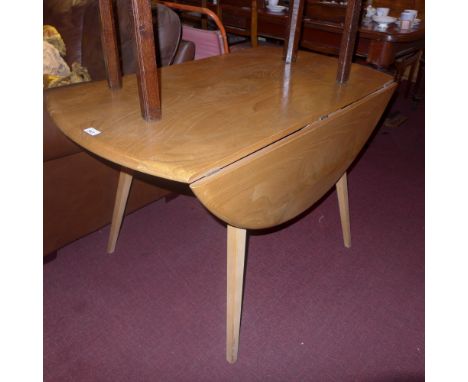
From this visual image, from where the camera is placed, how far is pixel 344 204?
4.60ft

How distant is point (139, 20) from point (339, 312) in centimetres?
109

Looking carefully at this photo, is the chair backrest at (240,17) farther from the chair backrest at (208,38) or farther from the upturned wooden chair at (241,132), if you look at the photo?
the upturned wooden chair at (241,132)

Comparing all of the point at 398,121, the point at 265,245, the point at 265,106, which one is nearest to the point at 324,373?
the point at 265,245

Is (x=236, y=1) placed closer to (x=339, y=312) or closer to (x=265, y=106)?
(x=265, y=106)

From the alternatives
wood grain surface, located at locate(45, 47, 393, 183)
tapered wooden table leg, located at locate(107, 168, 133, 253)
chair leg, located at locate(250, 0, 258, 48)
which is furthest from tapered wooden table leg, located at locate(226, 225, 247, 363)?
chair leg, located at locate(250, 0, 258, 48)

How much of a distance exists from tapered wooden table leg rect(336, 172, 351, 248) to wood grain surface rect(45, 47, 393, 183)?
0.38 m

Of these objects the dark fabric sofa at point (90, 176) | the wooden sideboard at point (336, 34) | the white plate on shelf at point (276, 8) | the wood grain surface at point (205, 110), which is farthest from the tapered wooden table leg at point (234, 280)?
→ the white plate on shelf at point (276, 8)

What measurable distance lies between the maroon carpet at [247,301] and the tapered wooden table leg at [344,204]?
0.20ft

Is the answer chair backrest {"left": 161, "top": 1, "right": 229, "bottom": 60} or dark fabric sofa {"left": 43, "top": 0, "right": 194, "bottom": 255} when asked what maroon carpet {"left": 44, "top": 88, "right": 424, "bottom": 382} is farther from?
chair backrest {"left": 161, "top": 1, "right": 229, "bottom": 60}

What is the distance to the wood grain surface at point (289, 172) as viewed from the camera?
0.75 m

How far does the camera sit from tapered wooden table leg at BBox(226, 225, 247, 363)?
→ 0.93 meters

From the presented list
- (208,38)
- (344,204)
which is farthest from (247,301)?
(208,38)

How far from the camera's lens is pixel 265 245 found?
1.57 meters

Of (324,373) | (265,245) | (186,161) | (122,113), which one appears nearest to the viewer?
(186,161)
